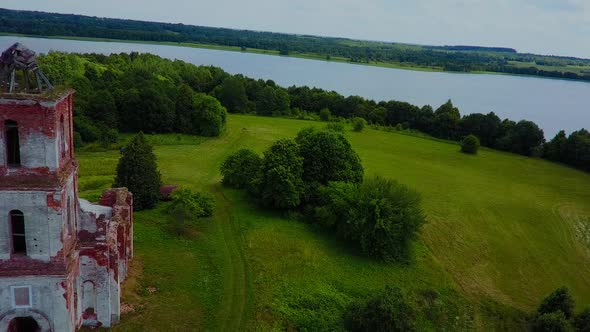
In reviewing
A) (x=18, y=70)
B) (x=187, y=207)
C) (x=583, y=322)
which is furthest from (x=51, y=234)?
(x=583, y=322)

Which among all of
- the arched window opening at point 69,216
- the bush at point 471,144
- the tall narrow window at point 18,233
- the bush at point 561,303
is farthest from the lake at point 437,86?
the tall narrow window at point 18,233

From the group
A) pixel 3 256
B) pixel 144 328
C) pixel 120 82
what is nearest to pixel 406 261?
pixel 144 328

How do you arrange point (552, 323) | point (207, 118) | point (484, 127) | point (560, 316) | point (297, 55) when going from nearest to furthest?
point (552, 323)
point (560, 316)
point (207, 118)
point (484, 127)
point (297, 55)

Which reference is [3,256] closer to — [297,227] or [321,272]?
[321,272]

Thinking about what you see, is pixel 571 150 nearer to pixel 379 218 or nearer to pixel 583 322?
pixel 379 218

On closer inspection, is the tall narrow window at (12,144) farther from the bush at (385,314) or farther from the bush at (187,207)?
the bush at (385,314)
